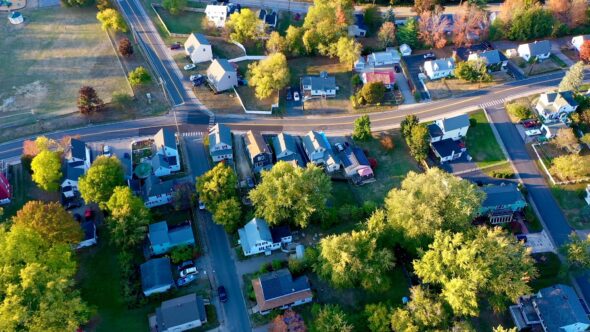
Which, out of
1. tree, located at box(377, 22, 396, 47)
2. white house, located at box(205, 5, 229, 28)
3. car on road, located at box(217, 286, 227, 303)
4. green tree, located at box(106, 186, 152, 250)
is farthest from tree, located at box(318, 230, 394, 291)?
white house, located at box(205, 5, 229, 28)

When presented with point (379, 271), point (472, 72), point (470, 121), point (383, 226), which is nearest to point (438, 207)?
point (383, 226)

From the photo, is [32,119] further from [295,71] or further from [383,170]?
[383,170]

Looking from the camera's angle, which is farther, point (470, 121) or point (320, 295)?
point (470, 121)

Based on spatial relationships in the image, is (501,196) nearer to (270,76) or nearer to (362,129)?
(362,129)

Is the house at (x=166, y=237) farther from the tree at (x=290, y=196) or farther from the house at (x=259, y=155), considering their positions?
the house at (x=259, y=155)

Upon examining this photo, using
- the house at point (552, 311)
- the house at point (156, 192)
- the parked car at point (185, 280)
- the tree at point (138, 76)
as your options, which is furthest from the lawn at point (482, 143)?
the tree at point (138, 76)

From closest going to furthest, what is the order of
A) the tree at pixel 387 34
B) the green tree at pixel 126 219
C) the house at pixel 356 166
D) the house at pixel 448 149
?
the green tree at pixel 126 219
the house at pixel 356 166
the house at pixel 448 149
the tree at pixel 387 34
